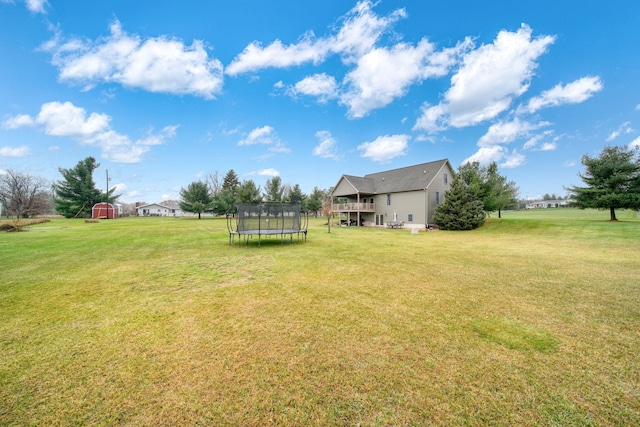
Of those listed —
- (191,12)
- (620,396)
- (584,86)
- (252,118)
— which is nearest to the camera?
(620,396)

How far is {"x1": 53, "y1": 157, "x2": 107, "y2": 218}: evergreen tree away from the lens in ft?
128

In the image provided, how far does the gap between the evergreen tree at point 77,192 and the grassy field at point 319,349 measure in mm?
46377

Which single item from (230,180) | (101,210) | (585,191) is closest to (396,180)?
(585,191)

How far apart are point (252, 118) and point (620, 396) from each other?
1338 inches

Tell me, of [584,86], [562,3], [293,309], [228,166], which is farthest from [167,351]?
[228,166]

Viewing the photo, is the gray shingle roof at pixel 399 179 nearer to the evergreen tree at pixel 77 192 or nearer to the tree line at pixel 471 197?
the tree line at pixel 471 197

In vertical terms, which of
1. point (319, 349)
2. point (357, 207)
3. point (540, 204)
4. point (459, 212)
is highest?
point (540, 204)

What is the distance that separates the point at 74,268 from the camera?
7.11 meters

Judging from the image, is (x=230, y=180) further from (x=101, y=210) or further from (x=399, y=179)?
(x=399, y=179)

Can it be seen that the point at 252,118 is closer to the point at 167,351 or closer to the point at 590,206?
the point at 167,351

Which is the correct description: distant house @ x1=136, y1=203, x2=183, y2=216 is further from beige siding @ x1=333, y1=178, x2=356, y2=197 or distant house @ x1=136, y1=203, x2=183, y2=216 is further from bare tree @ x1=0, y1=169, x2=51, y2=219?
beige siding @ x1=333, y1=178, x2=356, y2=197

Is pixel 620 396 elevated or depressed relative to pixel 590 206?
depressed

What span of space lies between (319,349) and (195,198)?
148 ft

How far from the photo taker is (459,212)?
861 inches
